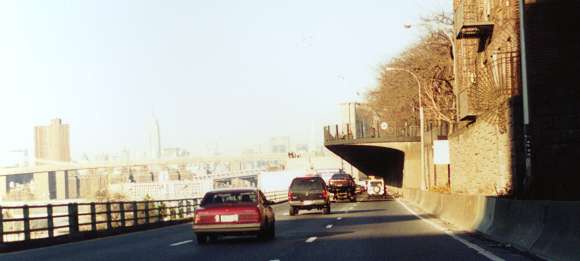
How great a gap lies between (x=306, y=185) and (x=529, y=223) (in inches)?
960

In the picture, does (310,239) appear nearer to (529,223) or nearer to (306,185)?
(529,223)

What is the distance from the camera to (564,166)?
31.2 m

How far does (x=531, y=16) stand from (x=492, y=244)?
18.5 meters

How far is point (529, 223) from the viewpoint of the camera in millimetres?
16750

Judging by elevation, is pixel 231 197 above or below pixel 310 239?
above

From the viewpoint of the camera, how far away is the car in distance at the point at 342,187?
2494 inches

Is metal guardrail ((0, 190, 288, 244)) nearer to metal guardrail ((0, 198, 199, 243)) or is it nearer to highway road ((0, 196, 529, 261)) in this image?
metal guardrail ((0, 198, 199, 243))

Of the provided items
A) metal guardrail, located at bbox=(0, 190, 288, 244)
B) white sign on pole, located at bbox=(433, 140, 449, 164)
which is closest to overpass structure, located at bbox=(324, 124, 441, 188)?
metal guardrail, located at bbox=(0, 190, 288, 244)

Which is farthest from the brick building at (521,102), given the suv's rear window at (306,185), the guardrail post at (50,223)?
the guardrail post at (50,223)

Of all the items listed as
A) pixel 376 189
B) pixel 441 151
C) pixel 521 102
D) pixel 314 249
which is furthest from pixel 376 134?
pixel 314 249

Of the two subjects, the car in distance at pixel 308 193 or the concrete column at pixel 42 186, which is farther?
the concrete column at pixel 42 186

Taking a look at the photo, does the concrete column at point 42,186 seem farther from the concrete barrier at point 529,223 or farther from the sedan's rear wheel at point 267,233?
the sedan's rear wheel at point 267,233

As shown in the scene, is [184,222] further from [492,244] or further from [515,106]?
[492,244]

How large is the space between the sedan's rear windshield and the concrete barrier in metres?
6.06
